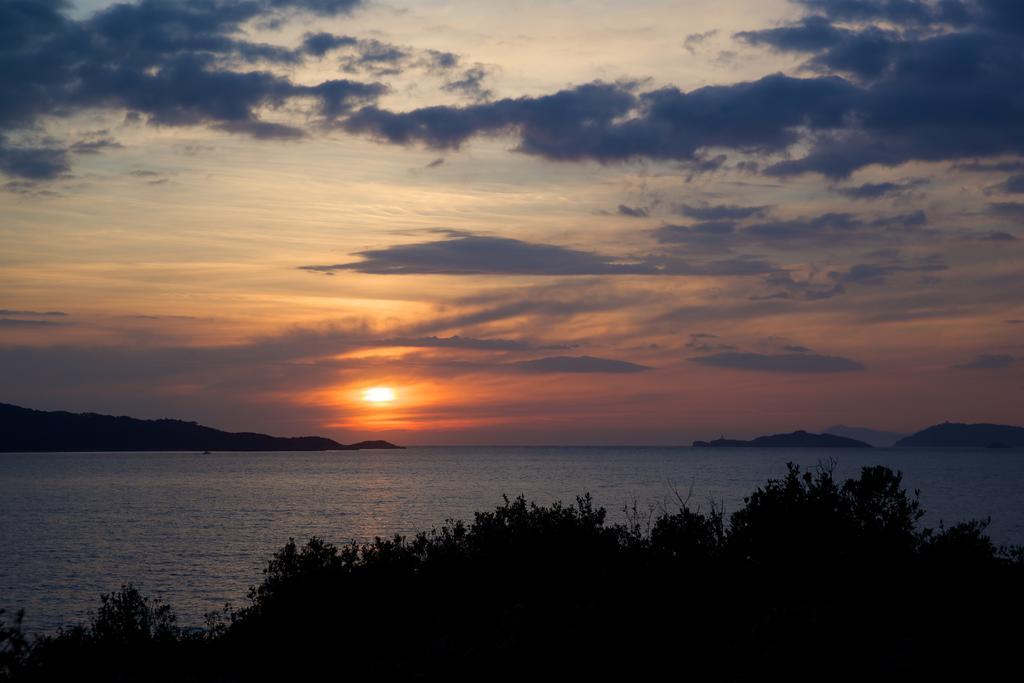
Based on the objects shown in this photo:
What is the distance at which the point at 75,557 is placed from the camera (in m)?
71.2

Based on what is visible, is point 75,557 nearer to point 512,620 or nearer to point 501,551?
point 501,551

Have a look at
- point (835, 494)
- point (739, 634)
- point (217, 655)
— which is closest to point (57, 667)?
point (217, 655)

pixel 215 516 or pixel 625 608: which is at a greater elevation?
pixel 625 608

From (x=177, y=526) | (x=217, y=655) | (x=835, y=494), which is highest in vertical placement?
(x=835, y=494)

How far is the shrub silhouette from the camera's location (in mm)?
15102

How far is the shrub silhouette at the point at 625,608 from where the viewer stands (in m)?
15.1

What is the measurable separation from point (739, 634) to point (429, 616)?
805cm

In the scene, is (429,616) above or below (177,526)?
above

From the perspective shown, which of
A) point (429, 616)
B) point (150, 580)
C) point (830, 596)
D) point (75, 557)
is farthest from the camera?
point (75, 557)

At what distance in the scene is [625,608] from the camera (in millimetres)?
18250

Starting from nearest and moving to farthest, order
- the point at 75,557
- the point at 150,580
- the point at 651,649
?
the point at 651,649 < the point at 150,580 < the point at 75,557

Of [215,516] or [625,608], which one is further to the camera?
[215,516]

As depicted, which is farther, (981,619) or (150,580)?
(150,580)

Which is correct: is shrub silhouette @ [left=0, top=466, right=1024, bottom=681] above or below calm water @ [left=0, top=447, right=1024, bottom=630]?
above
